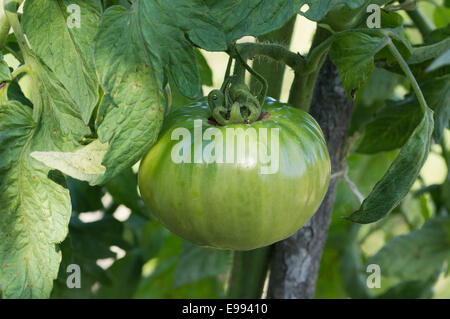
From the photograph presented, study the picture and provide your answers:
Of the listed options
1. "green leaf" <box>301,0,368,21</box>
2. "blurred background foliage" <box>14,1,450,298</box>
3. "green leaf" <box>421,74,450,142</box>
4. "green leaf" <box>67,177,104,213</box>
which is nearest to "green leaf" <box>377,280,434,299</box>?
"blurred background foliage" <box>14,1,450,298</box>

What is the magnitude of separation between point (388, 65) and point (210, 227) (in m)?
0.32

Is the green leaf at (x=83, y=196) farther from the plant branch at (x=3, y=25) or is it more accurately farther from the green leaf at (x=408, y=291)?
the green leaf at (x=408, y=291)

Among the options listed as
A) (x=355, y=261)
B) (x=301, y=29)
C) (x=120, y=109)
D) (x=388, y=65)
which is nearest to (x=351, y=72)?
(x=388, y=65)

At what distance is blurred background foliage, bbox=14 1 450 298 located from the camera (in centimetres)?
97

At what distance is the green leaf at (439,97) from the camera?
0.72 metres

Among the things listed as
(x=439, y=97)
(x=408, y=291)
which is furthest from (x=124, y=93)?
(x=408, y=291)

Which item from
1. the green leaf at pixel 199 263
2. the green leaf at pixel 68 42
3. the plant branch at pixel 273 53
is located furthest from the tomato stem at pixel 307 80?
the green leaf at pixel 199 263

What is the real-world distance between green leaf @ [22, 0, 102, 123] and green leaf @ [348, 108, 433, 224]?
26 cm

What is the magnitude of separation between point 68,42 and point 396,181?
33 centimetres

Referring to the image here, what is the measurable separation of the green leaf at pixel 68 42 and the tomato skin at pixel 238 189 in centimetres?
8

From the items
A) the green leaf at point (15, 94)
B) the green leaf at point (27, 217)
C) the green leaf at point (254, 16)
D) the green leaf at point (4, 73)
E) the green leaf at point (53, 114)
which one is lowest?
the green leaf at point (27, 217)

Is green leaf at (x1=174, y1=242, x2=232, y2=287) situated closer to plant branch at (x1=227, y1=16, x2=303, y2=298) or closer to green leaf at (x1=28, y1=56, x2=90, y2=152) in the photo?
plant branch at (x1=227, y1=16, x2=303, y2=298)

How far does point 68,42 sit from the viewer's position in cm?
53

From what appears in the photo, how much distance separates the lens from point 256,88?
0.76 meters
